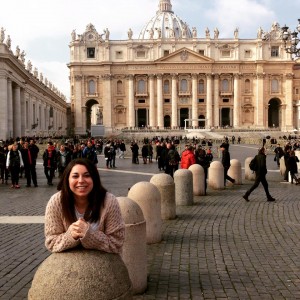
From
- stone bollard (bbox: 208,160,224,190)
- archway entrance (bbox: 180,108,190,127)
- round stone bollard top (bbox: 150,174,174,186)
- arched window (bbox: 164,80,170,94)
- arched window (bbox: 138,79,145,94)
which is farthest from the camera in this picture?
archway entrance (bbox: 180,108,190,127)

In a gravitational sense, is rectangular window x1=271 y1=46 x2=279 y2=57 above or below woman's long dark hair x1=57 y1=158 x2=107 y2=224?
above

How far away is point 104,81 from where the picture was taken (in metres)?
92.8

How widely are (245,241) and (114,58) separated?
87556 mm

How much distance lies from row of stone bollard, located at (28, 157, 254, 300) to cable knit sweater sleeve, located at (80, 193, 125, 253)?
0.06 meters

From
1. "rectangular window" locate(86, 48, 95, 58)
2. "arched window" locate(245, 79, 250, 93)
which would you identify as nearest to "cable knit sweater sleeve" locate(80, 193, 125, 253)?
"rectangular window" locate(86, 48, 95, 58)

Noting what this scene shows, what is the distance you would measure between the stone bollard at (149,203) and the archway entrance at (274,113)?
92368mm

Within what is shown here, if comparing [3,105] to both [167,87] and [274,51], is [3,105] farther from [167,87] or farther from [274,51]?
[274,51]

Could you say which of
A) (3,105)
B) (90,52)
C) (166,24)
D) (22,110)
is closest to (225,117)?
(90,52)

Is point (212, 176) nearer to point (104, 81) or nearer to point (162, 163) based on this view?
point (162, 163)

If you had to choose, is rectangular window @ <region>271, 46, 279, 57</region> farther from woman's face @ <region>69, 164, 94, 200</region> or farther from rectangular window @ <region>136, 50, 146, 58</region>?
woman's face @ <region>69, 164, 94, 200</region>

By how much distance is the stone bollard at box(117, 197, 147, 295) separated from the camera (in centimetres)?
583

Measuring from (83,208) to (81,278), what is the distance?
1.83ft

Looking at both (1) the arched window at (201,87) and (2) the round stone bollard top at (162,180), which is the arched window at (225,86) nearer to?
(1) the arched window at (201,87)

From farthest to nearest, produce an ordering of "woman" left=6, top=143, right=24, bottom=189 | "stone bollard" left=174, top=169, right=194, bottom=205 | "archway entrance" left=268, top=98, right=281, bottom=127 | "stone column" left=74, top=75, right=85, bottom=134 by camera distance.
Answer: "archway entrance" left=268, top=98, right=281, bottom=127 → "stone column" left=74, top=75, right=85, bottom=134 → "woman" left=6, top=143, right=24, bottom=189 → "stone bollard" left=174, top=169, right=194, bottom=205
